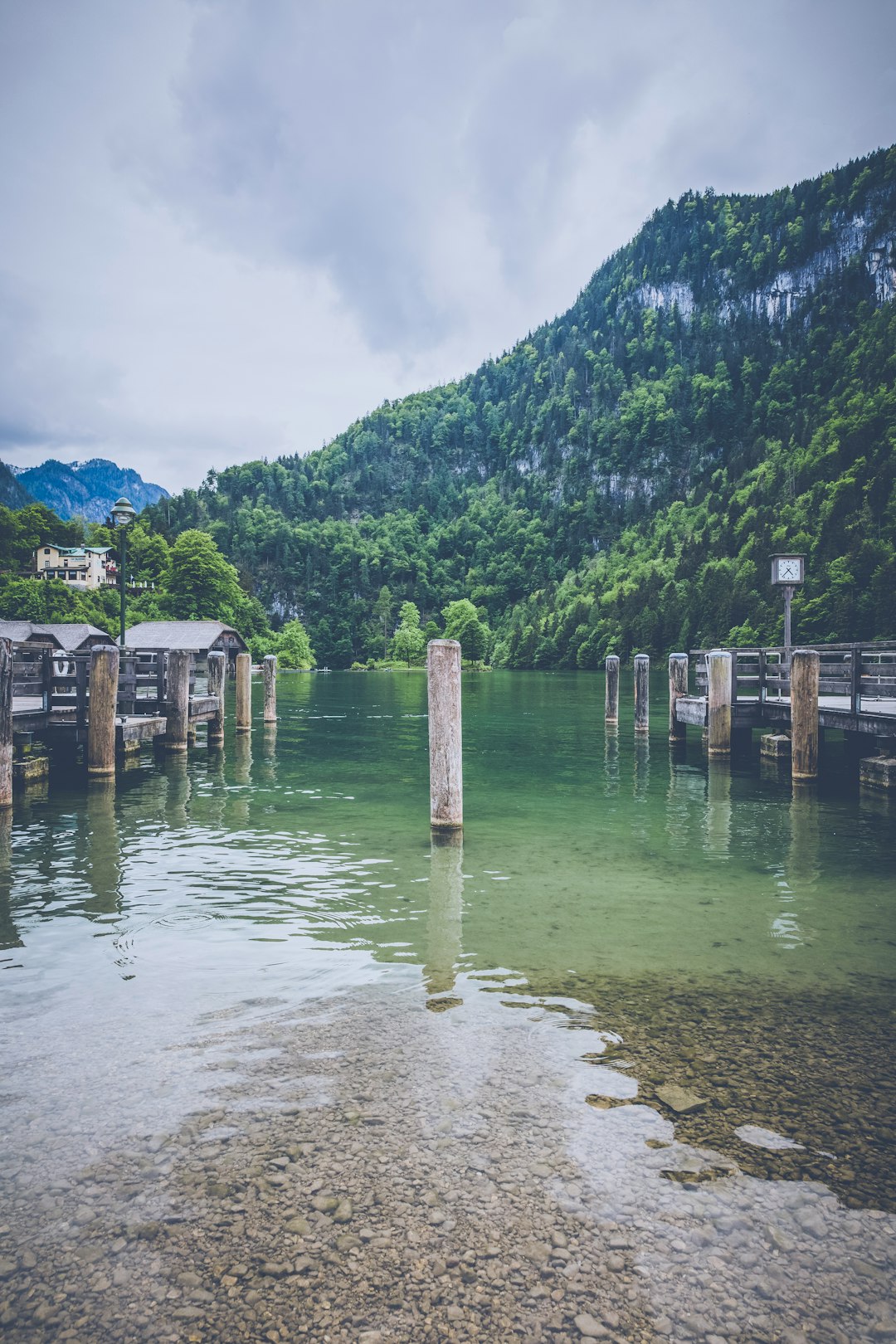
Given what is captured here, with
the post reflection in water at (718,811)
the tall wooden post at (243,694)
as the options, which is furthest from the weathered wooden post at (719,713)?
the tall wooden post at (243,694)

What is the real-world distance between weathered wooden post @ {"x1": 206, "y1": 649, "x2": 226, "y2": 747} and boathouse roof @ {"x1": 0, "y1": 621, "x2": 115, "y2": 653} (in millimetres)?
6882

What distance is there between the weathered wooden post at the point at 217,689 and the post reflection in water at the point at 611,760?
12.2m

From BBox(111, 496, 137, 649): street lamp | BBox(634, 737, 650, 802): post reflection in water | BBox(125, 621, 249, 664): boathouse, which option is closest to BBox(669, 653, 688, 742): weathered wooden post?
BBox(634, 737, 650, 802): post reflection in water

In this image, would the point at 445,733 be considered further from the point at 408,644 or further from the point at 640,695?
the point at 408,644

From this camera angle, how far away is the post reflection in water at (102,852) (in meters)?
8.85

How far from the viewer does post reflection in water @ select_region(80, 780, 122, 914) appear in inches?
348

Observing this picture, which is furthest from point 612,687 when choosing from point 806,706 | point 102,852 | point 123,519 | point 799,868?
point 102,852

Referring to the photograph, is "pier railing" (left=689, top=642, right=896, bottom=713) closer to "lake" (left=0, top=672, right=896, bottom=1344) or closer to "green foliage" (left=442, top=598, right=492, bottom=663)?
"lake" (left=0, top=672, right=896, bottom=1344)

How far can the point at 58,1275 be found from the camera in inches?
127

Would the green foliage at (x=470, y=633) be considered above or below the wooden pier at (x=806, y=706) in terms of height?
above

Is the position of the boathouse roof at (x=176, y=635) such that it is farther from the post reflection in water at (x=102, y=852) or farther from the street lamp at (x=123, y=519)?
the post reflection in water at (x=102, y=852)

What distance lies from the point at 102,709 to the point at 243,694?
1386 centimetres

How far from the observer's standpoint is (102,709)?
1642 cm

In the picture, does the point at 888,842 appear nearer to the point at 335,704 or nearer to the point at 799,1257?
the point at 799,1257
